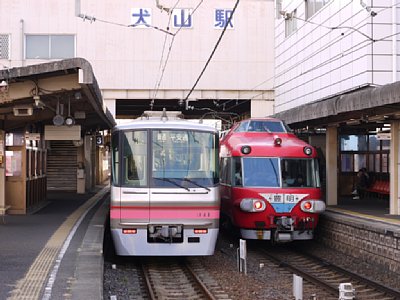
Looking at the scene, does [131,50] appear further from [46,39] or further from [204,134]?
[204,134]

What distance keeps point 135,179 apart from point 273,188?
367 cm

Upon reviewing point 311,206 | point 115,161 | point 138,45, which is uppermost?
point 138,45

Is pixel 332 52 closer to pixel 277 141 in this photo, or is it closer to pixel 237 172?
pixel 277 141

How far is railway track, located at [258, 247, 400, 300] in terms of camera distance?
9820 millimetres

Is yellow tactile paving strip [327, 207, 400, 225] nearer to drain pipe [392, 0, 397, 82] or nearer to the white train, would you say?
the white train

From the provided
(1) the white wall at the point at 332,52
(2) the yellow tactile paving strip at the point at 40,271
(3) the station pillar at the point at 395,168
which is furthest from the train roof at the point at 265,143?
(1) the white wall at the point at 332,52

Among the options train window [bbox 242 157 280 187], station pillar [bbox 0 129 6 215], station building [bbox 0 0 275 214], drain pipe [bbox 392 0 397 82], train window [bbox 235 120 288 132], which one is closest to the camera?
train window [bbox 242 157 280 187]

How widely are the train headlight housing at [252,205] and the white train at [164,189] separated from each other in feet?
7.54

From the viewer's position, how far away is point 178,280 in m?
10.8

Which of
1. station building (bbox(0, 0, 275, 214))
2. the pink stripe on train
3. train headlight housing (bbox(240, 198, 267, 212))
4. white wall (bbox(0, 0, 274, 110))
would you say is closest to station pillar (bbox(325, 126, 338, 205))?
train headlight housing (bbox(240, 198, 267, 212))

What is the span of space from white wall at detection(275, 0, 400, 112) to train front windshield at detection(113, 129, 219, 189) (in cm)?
1005

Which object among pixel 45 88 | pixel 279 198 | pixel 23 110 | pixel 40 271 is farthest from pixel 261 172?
pixel 40 271

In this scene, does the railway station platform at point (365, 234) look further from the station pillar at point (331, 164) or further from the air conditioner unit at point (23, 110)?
the air conditioner unit at point (23, 110)

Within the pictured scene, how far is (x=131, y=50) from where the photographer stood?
98.9ft
